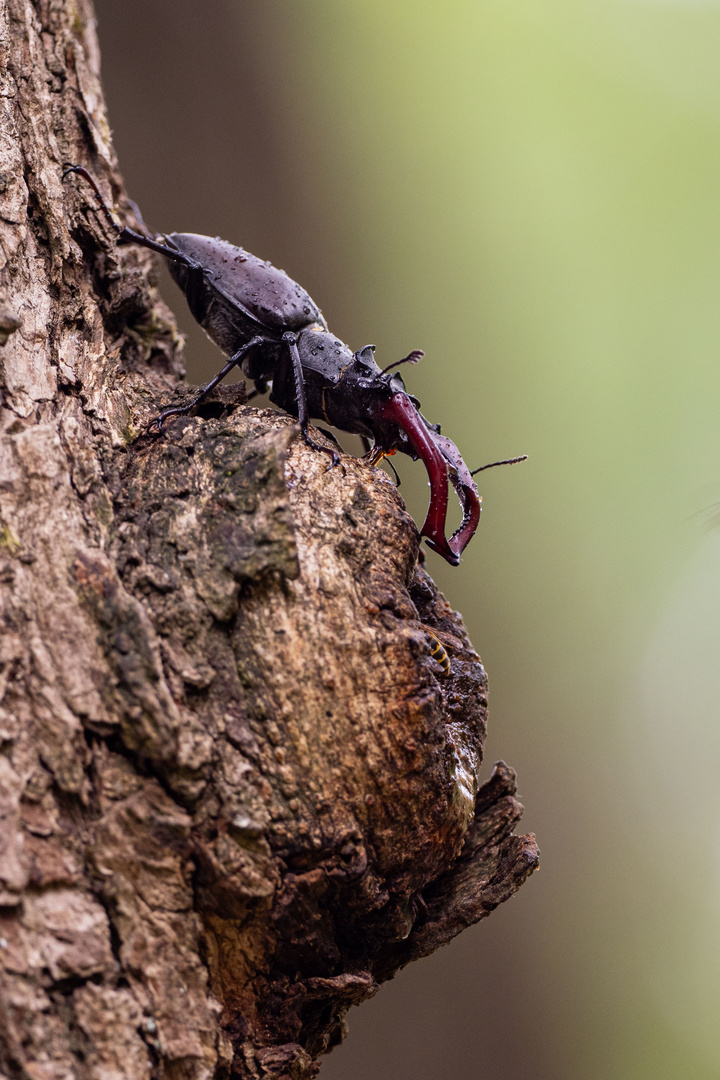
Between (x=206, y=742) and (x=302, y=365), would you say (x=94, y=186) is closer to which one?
(x=302, y=365)

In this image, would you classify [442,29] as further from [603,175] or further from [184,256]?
[184,256]

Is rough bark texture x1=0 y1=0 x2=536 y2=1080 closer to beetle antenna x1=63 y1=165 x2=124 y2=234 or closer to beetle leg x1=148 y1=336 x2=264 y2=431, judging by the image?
beetle leg x1=148 y1=336 x2=264 y2=431

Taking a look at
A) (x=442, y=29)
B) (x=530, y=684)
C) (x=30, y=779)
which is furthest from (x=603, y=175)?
(x=30, y=779)

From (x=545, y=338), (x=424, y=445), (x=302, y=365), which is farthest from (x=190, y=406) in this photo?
(x=545, y=338)

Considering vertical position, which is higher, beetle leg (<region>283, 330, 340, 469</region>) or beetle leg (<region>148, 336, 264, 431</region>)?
beetle leg (<region>283, 330, 340, 469</region>)

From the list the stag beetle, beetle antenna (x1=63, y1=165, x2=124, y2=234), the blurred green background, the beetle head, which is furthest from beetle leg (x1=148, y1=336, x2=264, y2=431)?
the blurred green background

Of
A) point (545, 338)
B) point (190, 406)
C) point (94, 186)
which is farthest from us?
point (545, 338)
